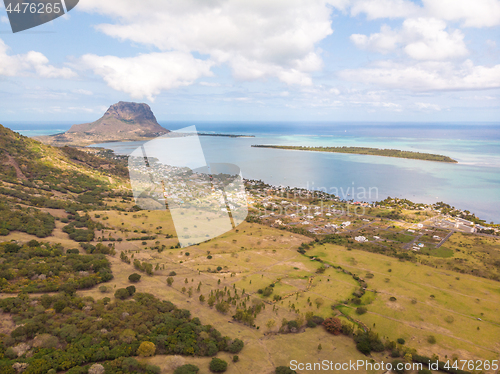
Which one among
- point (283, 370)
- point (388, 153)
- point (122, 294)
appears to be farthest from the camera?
point (388, 153)

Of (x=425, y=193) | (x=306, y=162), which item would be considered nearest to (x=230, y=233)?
(x=425, y=193)

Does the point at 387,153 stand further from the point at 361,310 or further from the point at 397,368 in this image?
the point at 397,368

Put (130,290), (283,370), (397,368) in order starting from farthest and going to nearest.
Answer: (130,290) < (397,368) < (283,370)

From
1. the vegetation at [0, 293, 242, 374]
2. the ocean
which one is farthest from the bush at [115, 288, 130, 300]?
the ocean

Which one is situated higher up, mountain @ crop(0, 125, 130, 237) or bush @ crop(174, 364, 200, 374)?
mountain @ crop(0, 125, 130, 237)

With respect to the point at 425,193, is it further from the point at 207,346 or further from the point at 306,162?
the point at 207,346

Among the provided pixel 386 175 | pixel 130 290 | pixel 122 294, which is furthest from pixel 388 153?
pixel 122 294

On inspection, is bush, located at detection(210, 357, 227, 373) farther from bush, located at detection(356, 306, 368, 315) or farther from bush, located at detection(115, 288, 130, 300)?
bush, located at detection(356, 306, 368, 315)
